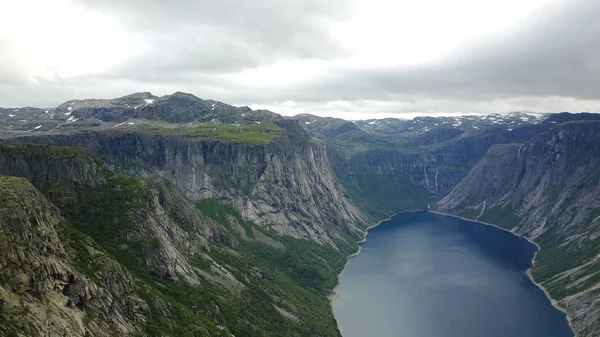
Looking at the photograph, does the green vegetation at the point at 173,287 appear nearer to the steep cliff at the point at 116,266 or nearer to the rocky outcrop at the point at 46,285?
the steep cliff at the point at 116,266

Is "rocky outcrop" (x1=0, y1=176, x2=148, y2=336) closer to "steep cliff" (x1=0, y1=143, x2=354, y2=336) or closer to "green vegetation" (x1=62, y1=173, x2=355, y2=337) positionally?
"steep cliff" (x1=0, y1=143, x2=354, y2=336)

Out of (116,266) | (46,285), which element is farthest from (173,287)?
(46,285)

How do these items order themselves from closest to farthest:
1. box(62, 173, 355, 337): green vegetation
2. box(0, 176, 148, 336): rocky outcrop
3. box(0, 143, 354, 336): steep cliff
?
box(0, 176, 148, 336): rocky outcrop, box(0, 143, 354, 336): steep cliff, box(62, 173, 355, 337): green vegetation

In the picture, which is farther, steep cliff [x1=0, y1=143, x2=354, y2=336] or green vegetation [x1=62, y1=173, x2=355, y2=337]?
green vegetation [x1=62, y1=173, x2=355, y2=337]

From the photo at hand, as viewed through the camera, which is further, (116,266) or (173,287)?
(173,287)

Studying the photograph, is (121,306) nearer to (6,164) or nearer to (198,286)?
(198,286)

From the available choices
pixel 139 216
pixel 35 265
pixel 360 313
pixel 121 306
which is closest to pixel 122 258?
pixel 139 216

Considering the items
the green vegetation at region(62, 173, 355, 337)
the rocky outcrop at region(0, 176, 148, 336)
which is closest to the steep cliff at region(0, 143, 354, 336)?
the rocky outcrop at region(0, 176, 148, 336)

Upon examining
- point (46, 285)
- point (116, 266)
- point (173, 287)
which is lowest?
point (173, 287)

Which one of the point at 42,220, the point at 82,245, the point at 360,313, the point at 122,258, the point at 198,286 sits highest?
the point at 42,220

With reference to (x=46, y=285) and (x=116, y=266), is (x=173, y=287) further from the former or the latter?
(x=46, y=285)

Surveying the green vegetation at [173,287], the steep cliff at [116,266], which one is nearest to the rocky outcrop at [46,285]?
the steep cliff at [116,266]
